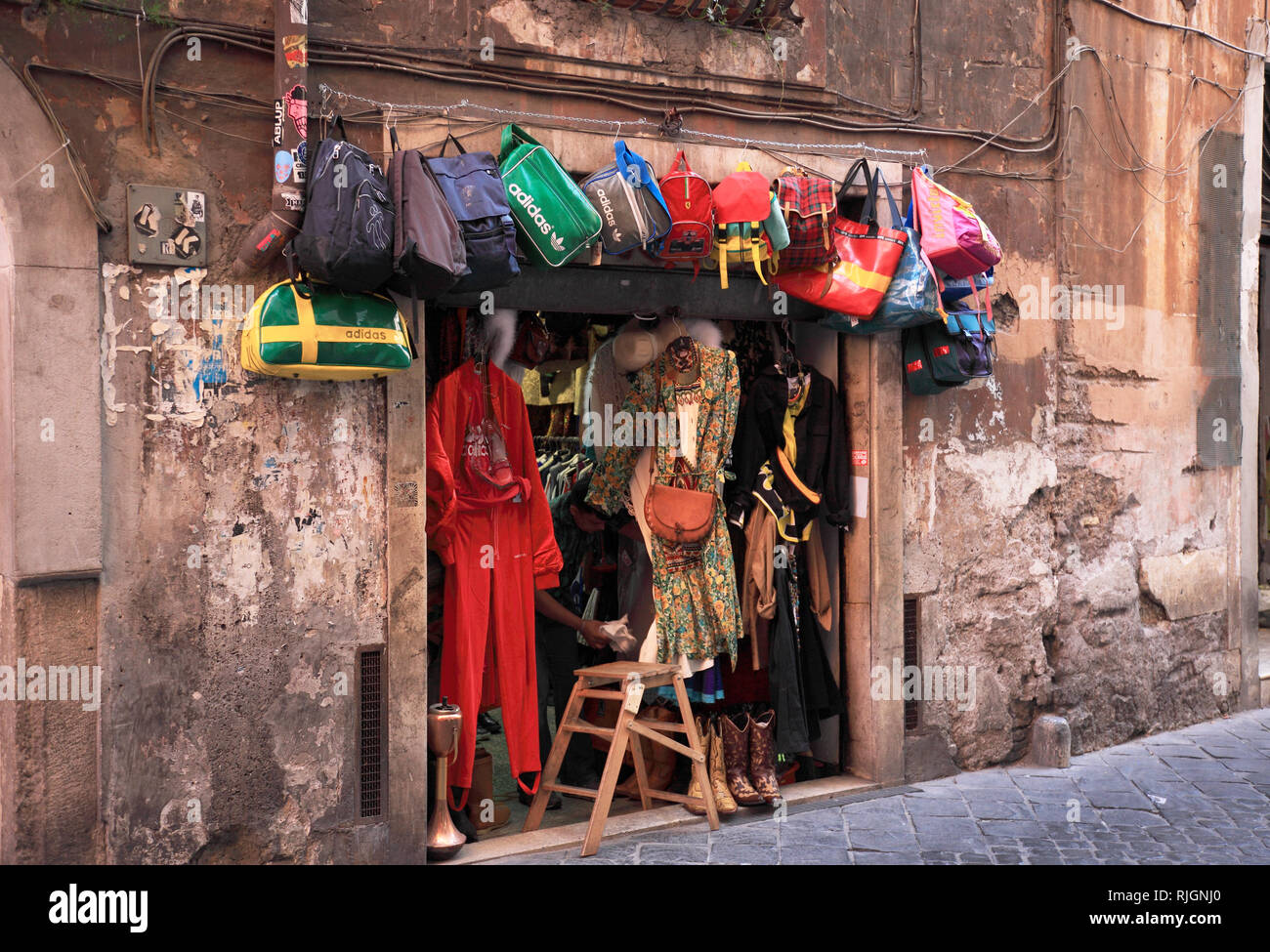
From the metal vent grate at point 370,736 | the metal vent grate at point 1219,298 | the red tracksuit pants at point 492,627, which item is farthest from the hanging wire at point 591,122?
the metal vent grate at point 1219,298

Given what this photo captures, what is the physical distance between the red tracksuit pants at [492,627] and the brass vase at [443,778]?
276 mm

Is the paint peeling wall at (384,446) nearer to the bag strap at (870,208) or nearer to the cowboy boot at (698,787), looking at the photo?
the bag strap at (870,208)

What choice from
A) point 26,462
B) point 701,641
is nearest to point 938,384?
point 701,641

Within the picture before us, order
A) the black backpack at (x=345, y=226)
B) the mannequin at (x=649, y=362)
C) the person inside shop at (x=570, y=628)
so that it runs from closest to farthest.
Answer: the black backpack at (x=345, y=226) → the mannequin at (x=649, y=362) → the person inside shop at (x=570, y=628)

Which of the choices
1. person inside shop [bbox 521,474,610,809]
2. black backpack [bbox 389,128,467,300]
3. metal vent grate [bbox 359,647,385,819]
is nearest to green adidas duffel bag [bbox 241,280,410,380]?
black backpack [bbox 389,128,467,300]

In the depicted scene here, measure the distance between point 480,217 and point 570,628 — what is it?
2.32 m

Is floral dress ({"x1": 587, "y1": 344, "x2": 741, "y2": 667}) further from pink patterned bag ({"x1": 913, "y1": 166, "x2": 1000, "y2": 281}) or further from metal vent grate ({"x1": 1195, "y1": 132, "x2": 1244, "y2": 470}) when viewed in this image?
metal vent grate ({"x1": 1195, "y1": 132, "x2": 1244, "y2": 470})

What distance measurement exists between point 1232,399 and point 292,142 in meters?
5.88

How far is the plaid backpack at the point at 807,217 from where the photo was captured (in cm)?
550

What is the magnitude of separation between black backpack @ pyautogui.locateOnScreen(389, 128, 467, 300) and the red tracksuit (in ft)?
2.97

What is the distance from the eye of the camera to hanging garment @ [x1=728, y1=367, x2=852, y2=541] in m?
6.00

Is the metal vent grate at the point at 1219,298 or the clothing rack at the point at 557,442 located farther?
the metal vent grate at the point at 1219,298

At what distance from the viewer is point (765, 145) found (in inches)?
225

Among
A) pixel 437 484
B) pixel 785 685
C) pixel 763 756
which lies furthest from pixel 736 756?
pixel 437 484
